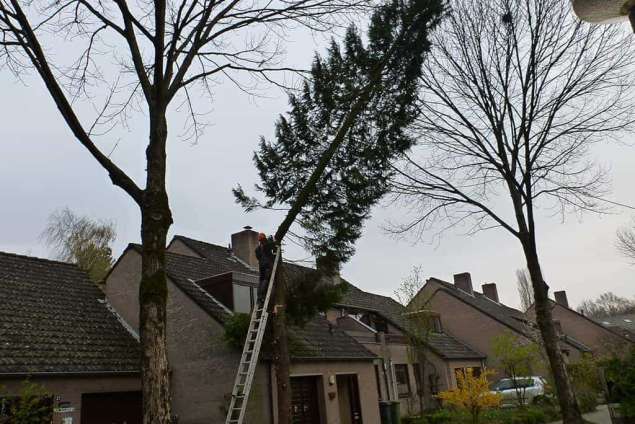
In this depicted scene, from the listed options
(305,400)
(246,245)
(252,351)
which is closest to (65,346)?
(252,351)

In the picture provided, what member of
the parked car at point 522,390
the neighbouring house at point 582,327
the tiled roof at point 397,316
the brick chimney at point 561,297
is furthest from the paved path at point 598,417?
the brick chimney at point 561,297

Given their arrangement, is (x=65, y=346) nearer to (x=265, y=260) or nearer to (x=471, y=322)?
(x=265, y=260)

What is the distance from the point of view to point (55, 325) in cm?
1371

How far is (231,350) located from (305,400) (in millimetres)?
3747

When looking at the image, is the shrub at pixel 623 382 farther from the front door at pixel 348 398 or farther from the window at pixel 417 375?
the window at pixel 417 375

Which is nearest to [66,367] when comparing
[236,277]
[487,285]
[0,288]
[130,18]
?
[0,288]

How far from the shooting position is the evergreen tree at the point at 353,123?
428 inches

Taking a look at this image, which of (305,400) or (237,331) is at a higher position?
(237,331)

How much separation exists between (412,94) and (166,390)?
7962 mm

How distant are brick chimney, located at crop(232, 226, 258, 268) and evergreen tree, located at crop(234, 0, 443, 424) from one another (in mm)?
12013

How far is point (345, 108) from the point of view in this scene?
1116cm

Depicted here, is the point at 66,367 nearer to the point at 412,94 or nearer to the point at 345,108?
the point at 345,108

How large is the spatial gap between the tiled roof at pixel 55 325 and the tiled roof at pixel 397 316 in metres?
11.5

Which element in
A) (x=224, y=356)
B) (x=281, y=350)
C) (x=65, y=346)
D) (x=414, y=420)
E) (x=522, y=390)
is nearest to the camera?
(x=281, y=350)
